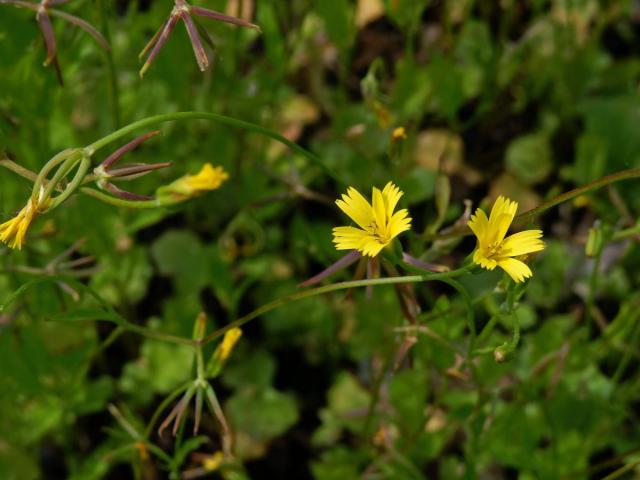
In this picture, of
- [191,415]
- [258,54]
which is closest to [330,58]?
[258,54]

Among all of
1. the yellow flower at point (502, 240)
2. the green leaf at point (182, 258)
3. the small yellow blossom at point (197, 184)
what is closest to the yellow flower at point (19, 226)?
the small yellow blossom at point (197, 184)

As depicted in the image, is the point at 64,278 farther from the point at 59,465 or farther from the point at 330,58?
the point at 330,58

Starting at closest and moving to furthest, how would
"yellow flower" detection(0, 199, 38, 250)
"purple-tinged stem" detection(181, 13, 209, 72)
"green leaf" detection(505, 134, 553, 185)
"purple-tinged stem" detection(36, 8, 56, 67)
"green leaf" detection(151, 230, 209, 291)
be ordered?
1. "yellow flower" detection(0, 199, 38, 250)
2. "purple-tinged stem" detection(181, 13, 209, 72)
3. "purple-tinged stem" detection(36, 8, 56, 67)
4. "green leaf" detection(151, 230, 209, 291)
5. "green leaf" detection(505, 134, 553, 185)

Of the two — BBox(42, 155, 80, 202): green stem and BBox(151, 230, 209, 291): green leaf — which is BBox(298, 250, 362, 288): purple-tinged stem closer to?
BBox(42, 155, 80, 202): green stem

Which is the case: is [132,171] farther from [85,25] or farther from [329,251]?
[329,251]

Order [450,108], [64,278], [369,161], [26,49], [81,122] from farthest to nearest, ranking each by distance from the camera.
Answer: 1. [81,122]
2. [450,108]
3. [369,161]
4. [26,49]
5. [64,278]

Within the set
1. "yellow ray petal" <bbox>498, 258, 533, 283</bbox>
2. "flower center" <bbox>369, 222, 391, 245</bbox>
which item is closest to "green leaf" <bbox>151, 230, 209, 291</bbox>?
"flower center" <bbox>369, 222, 391, 245</bbox>
